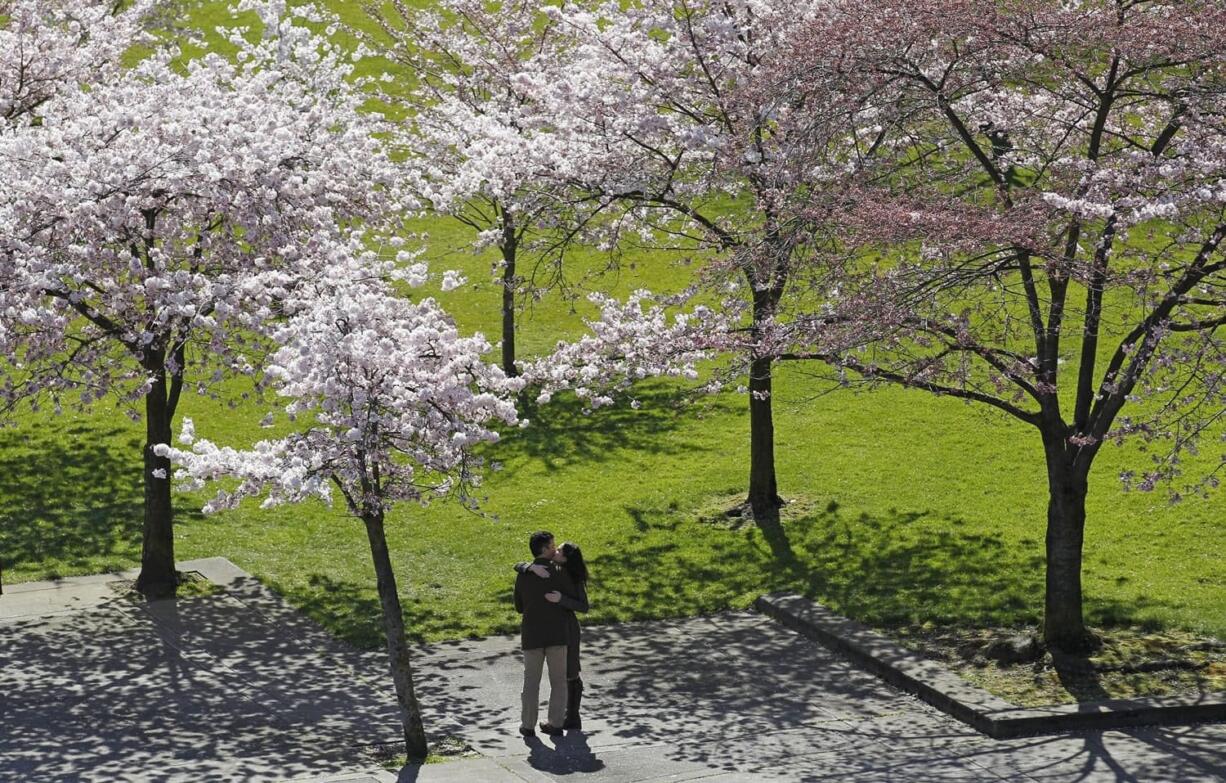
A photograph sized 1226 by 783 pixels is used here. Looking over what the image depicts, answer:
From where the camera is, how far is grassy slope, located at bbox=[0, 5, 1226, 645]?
15711 millimetres

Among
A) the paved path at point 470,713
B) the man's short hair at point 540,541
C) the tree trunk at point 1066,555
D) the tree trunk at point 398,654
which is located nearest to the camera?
the paved path at point 470,713

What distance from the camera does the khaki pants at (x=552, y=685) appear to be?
1157 cm

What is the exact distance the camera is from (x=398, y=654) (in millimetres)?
11141

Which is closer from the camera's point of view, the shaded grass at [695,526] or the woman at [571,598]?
the woman at [571,598]

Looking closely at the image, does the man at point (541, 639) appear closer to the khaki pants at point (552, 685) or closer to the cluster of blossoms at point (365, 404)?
the khaki pants at point (552, 685)

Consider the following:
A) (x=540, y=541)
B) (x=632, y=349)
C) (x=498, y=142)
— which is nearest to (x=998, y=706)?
(x=540, y=541)

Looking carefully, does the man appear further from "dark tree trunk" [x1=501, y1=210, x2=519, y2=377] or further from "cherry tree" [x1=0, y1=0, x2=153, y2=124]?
"dark tree trunk" [x1=501, y1=210, x2=519, y2=377]

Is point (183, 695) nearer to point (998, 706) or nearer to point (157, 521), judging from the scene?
point (157, 521)

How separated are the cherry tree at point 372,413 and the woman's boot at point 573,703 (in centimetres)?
123

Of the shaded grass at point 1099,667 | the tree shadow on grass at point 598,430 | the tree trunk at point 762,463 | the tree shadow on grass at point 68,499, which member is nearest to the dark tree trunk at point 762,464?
the tree trunk at point 762,463

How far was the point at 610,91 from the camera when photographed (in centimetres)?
1733

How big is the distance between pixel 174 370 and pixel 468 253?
1676cm

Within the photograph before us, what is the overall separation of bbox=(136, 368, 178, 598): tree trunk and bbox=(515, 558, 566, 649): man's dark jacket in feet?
18.7

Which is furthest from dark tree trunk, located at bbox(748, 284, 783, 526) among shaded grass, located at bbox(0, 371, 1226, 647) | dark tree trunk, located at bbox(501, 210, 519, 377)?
dark tree trunk, located at bbox(501, 210, 519, 377)
